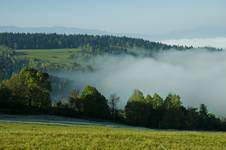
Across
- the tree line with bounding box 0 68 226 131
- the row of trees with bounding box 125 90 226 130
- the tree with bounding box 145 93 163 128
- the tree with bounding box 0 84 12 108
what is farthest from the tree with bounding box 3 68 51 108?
the tree with bounding box 145 93 163 128

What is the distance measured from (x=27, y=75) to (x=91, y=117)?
1869 centimetres

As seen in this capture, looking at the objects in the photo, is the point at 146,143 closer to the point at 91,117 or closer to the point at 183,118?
the point at 91,117

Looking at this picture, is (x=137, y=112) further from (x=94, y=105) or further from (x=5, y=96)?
(x=5, y=96)

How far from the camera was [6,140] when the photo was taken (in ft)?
84.6

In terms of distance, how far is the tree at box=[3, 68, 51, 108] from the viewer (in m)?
112

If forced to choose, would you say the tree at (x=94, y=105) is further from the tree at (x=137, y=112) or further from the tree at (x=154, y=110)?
the tree at (x=154, y=110)

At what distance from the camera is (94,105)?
113688 mm

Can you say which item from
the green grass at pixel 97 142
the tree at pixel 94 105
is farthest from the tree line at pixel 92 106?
the green grass at pixel 97 142

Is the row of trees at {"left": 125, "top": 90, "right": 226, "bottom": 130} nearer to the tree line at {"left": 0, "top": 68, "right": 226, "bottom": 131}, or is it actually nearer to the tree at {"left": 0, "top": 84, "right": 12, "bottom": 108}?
the tree line at {"left": 0, "top": 68, "right": 226, "bottom": 131}

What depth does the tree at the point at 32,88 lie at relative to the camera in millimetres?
111688

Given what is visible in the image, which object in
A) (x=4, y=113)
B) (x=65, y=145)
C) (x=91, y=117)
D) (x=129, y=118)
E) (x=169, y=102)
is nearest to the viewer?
(x=65, y=145)

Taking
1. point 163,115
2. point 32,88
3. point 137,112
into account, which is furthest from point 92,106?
point 163,115

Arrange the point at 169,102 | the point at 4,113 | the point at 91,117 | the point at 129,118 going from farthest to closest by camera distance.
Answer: the point at 169,102
the point at 129,118
the point at 91,117
the point at 4,113

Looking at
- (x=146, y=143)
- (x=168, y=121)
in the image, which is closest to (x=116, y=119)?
(x=168, y=121)
